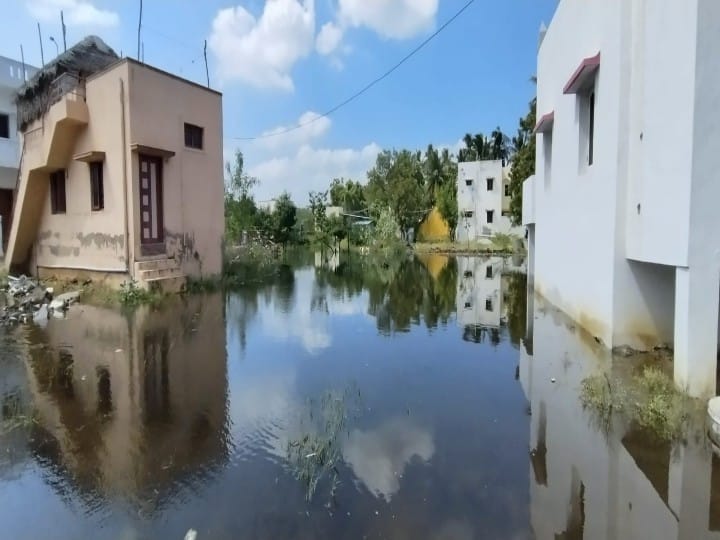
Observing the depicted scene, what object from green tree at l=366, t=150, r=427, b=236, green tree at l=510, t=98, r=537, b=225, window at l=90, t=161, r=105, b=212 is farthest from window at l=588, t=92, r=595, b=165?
green tree at l=366, t=150, r=427, b=236

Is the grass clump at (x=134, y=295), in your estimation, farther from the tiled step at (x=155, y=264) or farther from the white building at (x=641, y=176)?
the white building at (x=641, y=176)

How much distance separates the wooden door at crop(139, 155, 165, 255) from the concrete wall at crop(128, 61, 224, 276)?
17 centimetres

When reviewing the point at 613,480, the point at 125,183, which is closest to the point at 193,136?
the point at 125,183

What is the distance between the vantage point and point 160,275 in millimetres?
12477

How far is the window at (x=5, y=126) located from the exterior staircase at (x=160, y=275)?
9.01 m

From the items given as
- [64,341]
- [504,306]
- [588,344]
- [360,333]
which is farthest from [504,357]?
[64,341]

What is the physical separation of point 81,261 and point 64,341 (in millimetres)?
6620

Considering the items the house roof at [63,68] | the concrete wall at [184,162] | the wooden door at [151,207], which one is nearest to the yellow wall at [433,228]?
the concrete wall at [184,162]

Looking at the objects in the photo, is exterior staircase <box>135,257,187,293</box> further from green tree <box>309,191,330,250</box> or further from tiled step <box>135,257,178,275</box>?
green tree <box>309,191,330,250</box>

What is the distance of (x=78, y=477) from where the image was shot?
3676 millimetres

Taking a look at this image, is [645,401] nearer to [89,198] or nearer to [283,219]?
[89,198]

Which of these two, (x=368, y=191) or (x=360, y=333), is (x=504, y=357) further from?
(x=368, y=191)

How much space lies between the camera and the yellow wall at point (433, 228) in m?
38.5

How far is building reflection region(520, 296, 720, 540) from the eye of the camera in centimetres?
307
